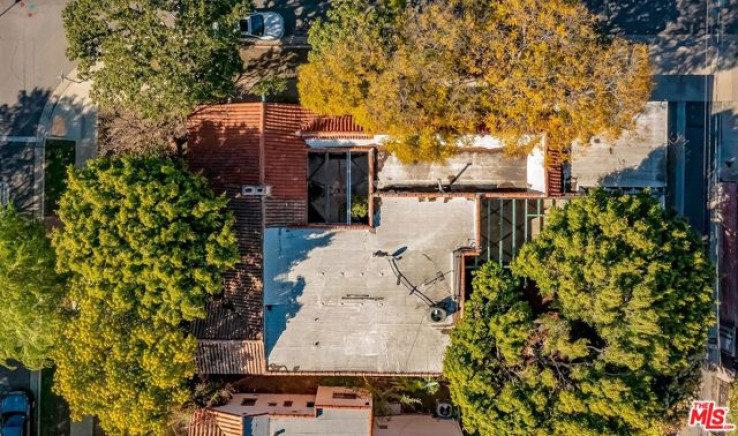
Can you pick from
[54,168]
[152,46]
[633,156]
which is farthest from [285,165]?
[633,156]

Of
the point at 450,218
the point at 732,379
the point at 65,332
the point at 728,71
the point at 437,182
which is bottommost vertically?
the point at 732,379

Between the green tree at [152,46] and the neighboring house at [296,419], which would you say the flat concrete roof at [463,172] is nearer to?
the green tree at [152,46]

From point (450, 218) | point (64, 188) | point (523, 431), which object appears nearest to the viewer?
point (523, 431)

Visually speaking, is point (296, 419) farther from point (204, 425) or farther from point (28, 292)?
point (28, 292)

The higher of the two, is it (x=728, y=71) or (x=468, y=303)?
(x=728, y=71)

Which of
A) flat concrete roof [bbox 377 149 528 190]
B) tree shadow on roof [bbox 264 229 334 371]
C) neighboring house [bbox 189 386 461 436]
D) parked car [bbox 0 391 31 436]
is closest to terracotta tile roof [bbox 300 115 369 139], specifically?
flat concrete roof [bbox 377 149 528 190]

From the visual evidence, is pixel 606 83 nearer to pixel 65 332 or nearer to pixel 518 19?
pixel 518 19

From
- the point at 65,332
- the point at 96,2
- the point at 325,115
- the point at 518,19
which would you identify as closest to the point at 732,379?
the point at 518,19
